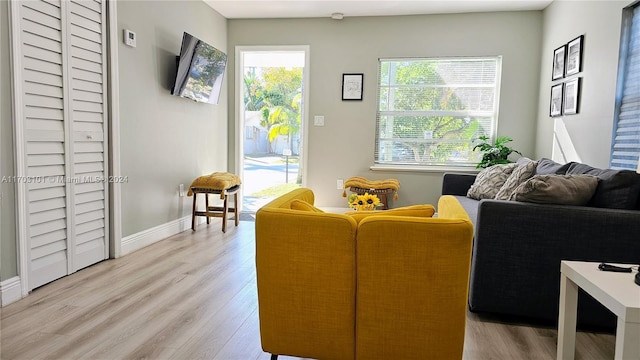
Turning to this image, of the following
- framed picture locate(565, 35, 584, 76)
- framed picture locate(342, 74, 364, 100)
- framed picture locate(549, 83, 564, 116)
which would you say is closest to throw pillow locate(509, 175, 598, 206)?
framed picture locate(565, 35, 584, 76)

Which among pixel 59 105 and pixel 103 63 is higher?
pixel 103 63

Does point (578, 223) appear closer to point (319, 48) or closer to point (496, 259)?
point (496, 259)

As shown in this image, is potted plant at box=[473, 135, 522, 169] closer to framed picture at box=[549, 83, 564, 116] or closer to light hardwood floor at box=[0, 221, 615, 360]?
framed picture at box=[549, 83, 564, 116]

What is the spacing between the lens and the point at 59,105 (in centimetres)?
263

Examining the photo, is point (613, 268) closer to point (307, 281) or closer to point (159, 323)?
point (307, 281)

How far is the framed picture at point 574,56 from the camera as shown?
3533mm

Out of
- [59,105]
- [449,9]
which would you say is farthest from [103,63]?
[449,9]

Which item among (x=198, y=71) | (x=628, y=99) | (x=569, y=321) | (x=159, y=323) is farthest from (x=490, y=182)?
(x=198, y=71)

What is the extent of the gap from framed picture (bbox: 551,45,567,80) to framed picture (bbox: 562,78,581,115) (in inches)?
7.8

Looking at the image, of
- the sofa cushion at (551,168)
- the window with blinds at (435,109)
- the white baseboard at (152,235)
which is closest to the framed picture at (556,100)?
the window with blinds at (435,109)

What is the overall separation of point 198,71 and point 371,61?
2.06 m

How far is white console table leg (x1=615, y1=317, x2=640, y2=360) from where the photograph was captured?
1228mm

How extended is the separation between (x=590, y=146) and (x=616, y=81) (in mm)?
566

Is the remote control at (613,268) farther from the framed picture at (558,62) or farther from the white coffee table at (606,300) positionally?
the framed picture at (558,62)
